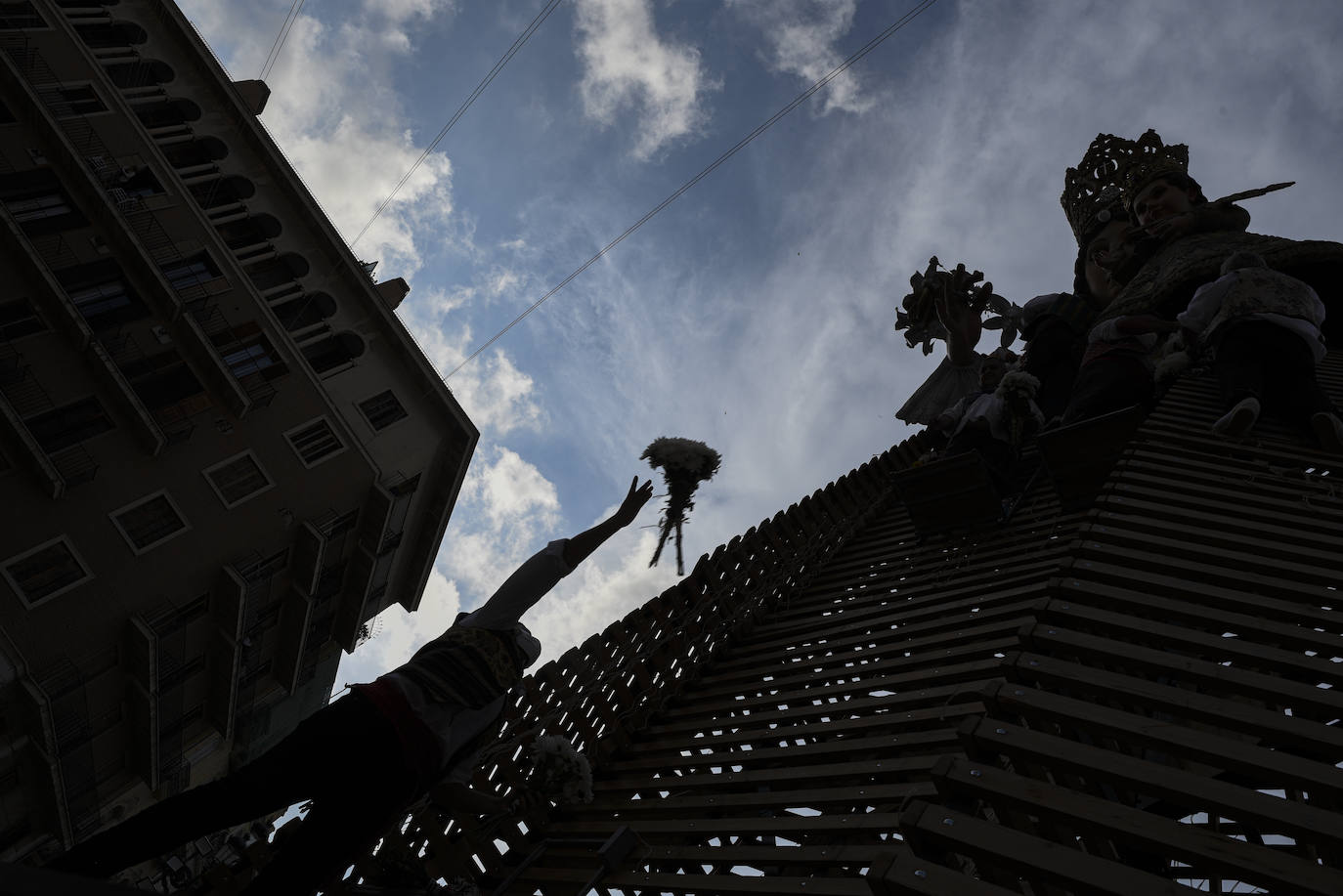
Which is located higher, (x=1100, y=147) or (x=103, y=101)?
(x=103, y=101)

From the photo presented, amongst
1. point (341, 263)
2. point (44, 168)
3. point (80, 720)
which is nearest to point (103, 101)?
point (44, 168)

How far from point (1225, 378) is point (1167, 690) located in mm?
3826

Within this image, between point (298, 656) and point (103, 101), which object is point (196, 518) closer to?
point (298, 656)

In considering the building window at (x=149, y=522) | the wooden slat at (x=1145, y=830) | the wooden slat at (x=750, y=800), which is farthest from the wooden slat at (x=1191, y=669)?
the building window at (x=149, y=522)

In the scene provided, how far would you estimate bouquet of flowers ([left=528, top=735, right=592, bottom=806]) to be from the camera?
136 inches

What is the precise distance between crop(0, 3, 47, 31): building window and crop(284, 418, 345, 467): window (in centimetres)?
1052

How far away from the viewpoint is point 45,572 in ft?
44.4

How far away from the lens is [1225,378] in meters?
4.84

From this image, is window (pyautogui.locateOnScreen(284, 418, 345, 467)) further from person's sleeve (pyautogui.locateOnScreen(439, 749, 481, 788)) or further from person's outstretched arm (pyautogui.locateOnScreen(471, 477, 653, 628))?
person's sleeve (pyautogui.locateOnScreen(439, 749, 481, 788))

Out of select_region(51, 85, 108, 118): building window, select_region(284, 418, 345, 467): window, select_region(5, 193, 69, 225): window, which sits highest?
select_region(51, 85, 108, 118): building window

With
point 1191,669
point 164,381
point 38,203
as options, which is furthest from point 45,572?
point 1191,669

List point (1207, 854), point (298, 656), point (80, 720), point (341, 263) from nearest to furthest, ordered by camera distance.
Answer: point (1207, 854)
point (80, 720)
point (298, 656)
point (341, 263)

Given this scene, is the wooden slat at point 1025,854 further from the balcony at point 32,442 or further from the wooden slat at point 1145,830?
the balcony at point 32,442

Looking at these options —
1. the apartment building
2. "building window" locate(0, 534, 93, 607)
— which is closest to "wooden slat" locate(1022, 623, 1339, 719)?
the apartment building
